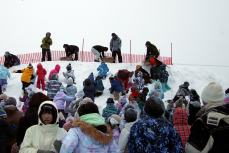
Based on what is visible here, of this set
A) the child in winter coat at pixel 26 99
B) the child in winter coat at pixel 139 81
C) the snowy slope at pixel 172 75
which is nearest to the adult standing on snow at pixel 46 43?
the snowy slope at pixel 172 75

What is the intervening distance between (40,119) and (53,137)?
259 millimetres

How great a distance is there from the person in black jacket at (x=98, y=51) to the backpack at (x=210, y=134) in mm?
19113

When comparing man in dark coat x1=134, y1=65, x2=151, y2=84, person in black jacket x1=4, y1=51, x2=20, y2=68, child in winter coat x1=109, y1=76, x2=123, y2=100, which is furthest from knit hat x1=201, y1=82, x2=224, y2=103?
Answer: person in black jacket x1=4, y1=51, x2=20, y2=68

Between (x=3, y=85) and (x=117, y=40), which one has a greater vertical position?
(x=117, y=40)

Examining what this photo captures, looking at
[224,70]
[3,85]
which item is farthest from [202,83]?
[3,85]

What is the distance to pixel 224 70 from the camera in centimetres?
2792

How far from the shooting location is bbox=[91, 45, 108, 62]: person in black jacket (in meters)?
24.5

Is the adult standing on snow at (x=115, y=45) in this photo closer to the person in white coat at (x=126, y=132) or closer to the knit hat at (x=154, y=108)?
the person in white coat at (x=126, y=132)

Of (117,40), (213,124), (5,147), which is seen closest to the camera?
(213,124)

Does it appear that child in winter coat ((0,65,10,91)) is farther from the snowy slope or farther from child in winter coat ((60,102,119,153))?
child in winter coat ((60,102,119,153))

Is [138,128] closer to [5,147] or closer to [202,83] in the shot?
[5,147]

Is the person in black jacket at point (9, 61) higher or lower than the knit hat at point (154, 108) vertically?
higher

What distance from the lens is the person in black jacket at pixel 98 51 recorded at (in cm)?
2446

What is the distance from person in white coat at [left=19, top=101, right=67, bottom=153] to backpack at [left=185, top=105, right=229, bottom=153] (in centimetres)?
151
